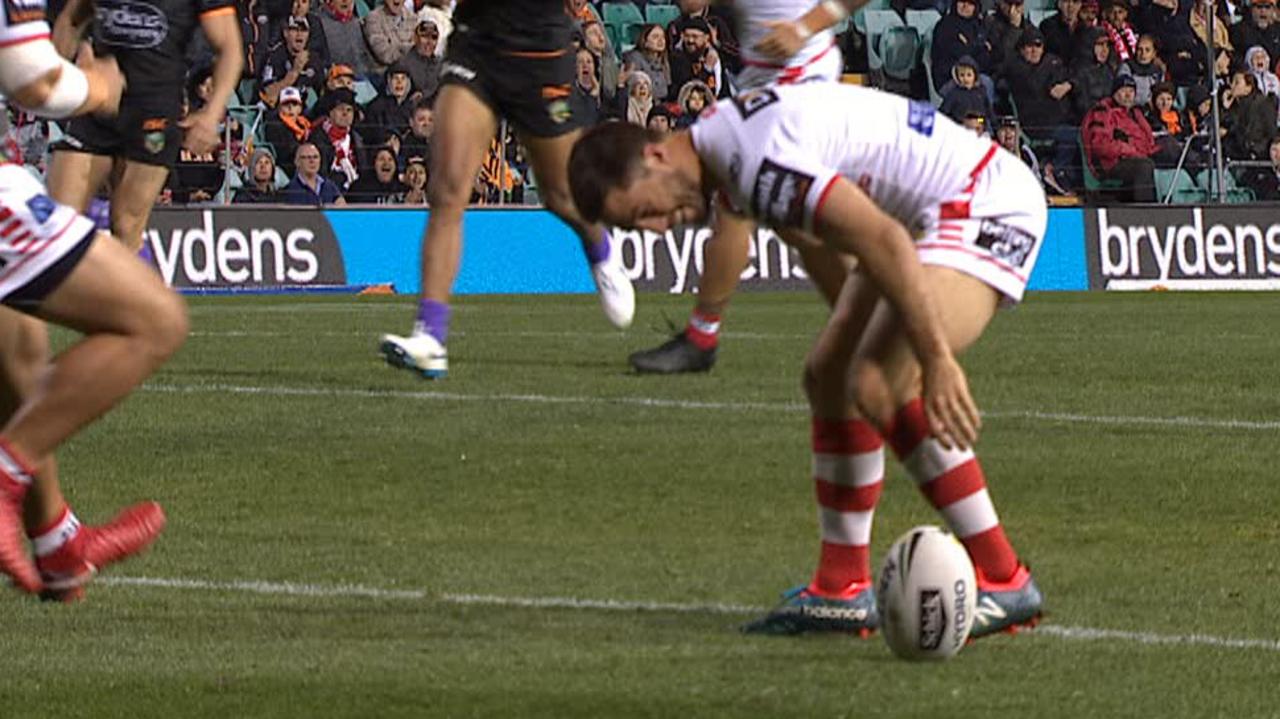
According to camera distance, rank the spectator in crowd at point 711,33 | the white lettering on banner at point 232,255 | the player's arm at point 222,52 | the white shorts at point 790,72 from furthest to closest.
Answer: the spectator in crowd at point 711,33, the white lettering on banner at point 232,255, the player's arm at point 222,52, the white shorts at point 790,72

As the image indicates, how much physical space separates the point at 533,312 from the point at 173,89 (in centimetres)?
499

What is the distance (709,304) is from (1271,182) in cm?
1569

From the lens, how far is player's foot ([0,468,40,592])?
6.90m

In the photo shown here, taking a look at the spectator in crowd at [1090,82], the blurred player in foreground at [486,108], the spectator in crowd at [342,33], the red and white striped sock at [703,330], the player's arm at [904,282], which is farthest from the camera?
the spectator in crowd at [1090,82]

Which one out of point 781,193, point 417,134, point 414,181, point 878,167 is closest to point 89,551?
point 781,193

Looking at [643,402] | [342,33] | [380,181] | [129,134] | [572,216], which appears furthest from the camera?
[342,33]

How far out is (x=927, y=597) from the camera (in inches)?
261

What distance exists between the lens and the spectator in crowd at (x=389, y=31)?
2508 centimetres

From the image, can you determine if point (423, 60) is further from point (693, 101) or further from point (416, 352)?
point (416, 352)

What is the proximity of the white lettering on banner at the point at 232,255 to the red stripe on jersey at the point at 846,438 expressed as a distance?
15.7 m

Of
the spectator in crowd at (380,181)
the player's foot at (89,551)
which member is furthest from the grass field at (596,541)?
the spectator in crowd at (380,181)

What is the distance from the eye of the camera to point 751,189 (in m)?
6.54

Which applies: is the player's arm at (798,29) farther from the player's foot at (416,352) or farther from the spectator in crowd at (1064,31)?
the spectator in crowd at (1064,31)

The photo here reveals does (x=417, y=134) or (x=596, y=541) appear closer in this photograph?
(x=596, y=541)
